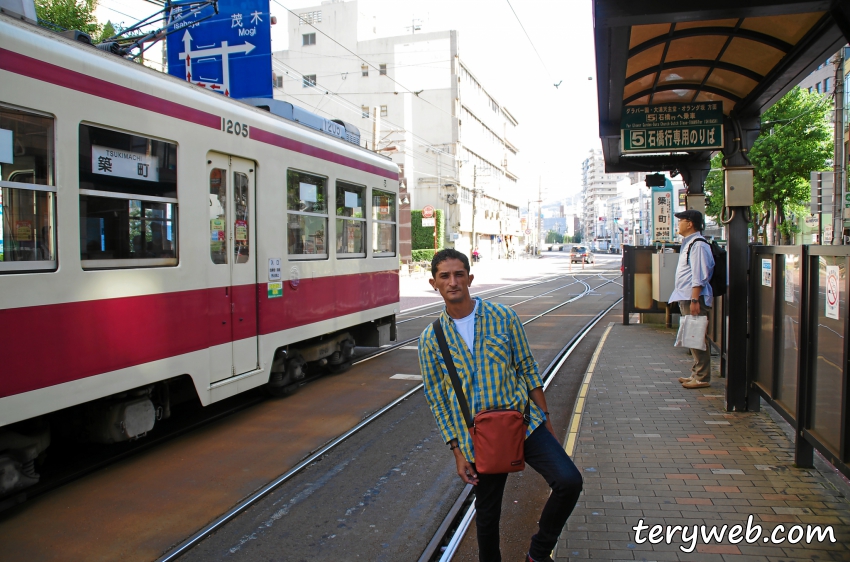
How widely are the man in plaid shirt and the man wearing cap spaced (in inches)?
180

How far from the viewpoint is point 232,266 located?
6.68m

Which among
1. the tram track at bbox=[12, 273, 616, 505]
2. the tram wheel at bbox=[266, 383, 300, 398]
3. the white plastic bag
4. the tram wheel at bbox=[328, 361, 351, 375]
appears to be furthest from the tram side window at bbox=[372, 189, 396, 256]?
the white plastic bag

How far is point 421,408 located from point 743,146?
4.53m

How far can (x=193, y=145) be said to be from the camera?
613cm

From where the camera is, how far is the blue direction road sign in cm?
1032

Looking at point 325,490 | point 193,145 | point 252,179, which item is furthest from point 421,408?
point 193,145

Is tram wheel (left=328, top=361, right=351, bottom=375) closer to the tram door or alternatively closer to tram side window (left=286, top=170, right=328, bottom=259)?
tram side window (left=286, top=170, right=328, bottom=259)

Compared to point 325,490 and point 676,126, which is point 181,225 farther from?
point 676,126

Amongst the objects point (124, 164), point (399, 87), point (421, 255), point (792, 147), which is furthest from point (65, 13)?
point (399, 87)

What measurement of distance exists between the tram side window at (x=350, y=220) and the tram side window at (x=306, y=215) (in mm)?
424

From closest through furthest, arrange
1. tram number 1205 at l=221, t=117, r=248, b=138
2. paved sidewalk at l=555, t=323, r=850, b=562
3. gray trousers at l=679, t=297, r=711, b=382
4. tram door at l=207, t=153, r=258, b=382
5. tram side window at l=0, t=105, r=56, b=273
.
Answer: paved sidewalk at l=555, t=323, r=850, b=562
tram side window at l=0, t=105, r=56, b=273
tram door at l=207, t=153, r=258, b=382
tram number 1205 at l=221, t=117, r=248, b=138
gray trousers at l=679, t=297, r=711, b=382

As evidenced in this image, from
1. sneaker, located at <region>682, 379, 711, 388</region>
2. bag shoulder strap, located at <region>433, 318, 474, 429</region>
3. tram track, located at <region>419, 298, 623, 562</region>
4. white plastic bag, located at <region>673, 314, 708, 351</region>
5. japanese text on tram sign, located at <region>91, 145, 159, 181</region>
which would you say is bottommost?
tram track, located at <region>419, 298, 623, 562</region>

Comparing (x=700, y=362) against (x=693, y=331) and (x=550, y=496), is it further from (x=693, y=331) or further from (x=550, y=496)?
(x=550, y=496)

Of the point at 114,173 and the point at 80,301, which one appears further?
the point at 114,173
